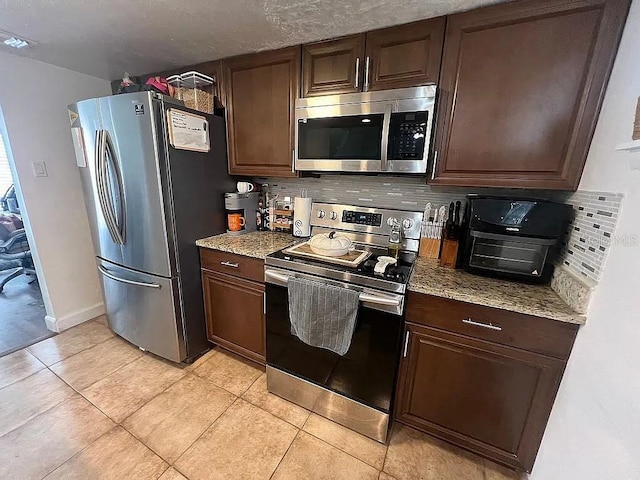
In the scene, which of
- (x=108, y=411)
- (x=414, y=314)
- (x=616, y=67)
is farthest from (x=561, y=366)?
(x=108, y=411)

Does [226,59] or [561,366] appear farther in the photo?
[226,59]

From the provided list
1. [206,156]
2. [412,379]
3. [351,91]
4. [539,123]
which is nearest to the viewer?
[539,123]

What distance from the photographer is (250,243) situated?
70.3 inches

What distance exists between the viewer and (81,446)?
4.38 feet

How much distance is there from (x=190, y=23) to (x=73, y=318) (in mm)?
2544

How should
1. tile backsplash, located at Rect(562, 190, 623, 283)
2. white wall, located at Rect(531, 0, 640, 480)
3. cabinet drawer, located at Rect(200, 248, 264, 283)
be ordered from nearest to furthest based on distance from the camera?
1. white wall, located at Rect(531, 0, 640, 480)
2. tile backsplash, located at Rect(562, 190, 623, 283)
3. cabinet drawer, located at Rect(200, 248, 264, 283)

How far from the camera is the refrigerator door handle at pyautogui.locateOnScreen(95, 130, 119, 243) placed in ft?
5.33

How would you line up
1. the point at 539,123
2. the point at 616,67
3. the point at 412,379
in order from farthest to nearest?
1. the point at 412,379
2. the point at 539,123
3. the point at 616,67

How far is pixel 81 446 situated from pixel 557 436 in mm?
2190

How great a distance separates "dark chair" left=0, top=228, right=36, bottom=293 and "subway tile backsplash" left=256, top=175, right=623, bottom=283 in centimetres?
298

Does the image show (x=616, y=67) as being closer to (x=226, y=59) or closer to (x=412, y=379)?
(x=412, y=379)

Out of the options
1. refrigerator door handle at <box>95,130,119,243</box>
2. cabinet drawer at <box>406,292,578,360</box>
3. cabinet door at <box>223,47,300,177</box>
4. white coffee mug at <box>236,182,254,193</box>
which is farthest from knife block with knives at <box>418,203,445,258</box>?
refrigerator door handle at <box>95,130,119,243</box>

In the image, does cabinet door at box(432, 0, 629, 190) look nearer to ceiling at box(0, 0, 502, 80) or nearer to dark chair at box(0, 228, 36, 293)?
ceiling at box(0, 0, 502, 80)

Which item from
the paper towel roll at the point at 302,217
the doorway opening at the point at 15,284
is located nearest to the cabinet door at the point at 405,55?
the paper towel roll at the point at 302,217
